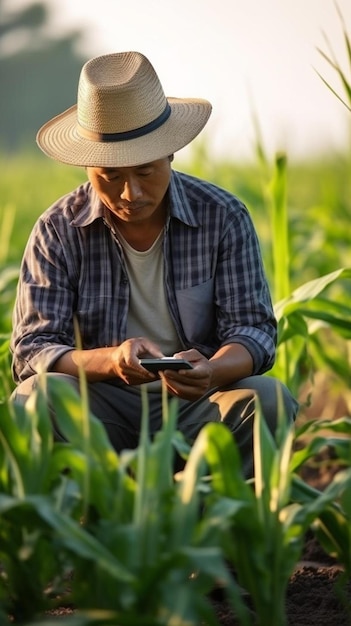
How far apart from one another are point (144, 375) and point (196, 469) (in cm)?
89

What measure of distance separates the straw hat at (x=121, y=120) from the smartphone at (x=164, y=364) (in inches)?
17.3

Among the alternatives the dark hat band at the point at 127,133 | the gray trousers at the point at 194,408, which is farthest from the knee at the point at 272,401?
the dark hat band at the point at 127,133

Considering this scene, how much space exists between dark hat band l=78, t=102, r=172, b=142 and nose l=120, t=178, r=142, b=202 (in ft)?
0.37

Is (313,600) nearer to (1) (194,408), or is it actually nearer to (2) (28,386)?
(1) (194,408)

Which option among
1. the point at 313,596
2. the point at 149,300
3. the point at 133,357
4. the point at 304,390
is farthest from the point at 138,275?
the point at 304,390

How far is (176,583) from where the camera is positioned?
5.86 ft

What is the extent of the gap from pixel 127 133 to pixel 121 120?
1.7 inches

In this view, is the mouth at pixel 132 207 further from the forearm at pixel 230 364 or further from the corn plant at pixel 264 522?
the corn plant at pixel 264 522

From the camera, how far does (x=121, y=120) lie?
2.94 m

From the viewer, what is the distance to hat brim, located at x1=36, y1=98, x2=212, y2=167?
2.84 meters

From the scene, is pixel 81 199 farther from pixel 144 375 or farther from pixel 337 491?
pixel 337 491

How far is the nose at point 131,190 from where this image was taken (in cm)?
285

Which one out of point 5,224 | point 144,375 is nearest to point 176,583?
point 144,375

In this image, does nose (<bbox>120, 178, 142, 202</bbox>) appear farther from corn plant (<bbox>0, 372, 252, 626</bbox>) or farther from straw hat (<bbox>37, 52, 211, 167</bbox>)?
corn plant (<bbox>0, 372, 252, 626</bbox>)
